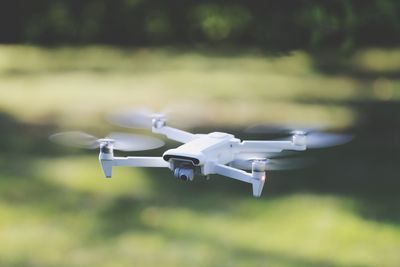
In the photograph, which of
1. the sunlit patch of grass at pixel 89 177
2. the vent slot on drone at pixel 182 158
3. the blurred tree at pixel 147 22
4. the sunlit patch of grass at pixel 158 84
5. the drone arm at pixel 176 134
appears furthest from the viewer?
the sunlit patch of grass at pixel 158 84

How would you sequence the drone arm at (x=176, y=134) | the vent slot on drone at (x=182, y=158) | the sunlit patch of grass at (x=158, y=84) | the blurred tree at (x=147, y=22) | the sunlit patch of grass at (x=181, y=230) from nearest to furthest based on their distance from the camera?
the vent slot on drone at (x=182, y=158), the drone arm at (x=176, y=134), the sunlit patch of grass at (x=181, y=230), the blurred tree at (x=147, y=22), the sunlit patch of grass at (x=158, y=84)

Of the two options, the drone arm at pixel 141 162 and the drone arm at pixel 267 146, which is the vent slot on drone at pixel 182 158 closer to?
the drone arm at pixel 141 162

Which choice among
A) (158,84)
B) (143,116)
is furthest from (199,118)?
(143,116)

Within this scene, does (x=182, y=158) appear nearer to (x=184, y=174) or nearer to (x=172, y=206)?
(x=184, y=174)

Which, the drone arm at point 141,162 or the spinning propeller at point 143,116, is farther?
the spinning propeller at point 143,116

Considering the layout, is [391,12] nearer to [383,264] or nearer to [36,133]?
[383,264]

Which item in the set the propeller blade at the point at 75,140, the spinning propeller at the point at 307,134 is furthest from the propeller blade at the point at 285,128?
the propeller blade at the point at 75,140

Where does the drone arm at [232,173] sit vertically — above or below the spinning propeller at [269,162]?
below

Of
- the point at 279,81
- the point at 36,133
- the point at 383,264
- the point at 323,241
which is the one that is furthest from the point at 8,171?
the point at 279,81
